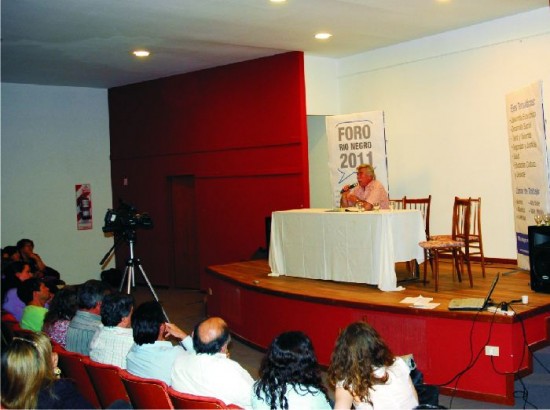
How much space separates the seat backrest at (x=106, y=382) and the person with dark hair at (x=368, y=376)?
1.10 metres

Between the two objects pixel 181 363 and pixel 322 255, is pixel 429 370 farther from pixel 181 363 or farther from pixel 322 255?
pixel 181 363

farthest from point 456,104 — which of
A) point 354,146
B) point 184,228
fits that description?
point 184,228

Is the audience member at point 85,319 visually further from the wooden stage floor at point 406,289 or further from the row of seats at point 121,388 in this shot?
the wooden stage floor at point 406,289

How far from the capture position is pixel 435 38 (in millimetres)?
8234

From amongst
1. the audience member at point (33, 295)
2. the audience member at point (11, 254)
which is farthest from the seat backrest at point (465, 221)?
the audience member at point (11, 254)

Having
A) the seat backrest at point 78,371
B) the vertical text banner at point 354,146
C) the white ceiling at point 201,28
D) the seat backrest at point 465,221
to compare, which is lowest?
the seat backrest at point 78,371

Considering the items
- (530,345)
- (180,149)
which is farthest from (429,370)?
(180,149)

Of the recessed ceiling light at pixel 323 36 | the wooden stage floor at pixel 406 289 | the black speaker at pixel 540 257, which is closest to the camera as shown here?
the wooden stage floor at pixel 406 289

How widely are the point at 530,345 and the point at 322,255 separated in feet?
6.97

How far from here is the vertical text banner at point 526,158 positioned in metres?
6.19

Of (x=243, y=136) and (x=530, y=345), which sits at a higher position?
(x=243, y=136)

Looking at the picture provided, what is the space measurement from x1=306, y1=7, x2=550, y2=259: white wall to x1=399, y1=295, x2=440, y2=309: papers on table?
2.62 metres

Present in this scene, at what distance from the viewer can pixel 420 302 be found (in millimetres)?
5355

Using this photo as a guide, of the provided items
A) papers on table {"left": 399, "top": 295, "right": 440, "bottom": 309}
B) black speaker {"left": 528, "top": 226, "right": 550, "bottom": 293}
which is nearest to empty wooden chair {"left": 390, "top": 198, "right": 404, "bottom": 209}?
black speaker {"left": 528, "top": 226, "right": 550, "bottom": 293}
